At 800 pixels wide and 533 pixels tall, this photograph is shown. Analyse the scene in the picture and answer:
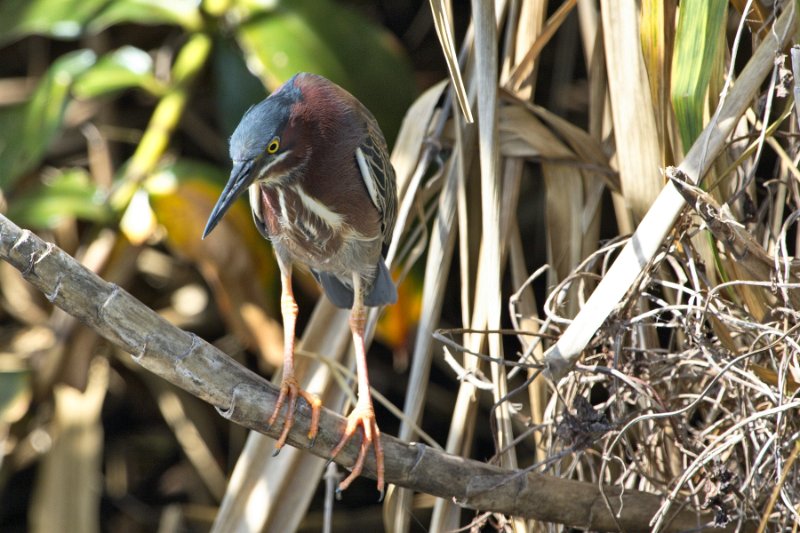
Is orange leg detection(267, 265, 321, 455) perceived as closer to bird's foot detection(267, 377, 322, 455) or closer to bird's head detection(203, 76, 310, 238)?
bird's foot detection(267, 377, 322, 455)

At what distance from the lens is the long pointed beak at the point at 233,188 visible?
185 centimetres

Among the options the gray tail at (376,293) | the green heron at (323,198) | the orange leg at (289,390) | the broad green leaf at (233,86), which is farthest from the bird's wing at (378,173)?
the broad green leaf at (233,86)

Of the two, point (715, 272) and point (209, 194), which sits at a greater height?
point (715, 272)

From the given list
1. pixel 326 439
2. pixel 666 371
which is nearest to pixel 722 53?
pixel 666 371

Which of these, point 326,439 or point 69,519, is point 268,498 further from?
point 69,519

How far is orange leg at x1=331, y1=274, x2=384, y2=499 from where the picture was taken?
1898 millimetres

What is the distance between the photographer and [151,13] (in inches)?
123

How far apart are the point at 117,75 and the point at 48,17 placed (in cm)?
30

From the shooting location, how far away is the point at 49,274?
1.52m

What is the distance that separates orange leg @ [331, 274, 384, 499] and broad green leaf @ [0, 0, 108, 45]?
1.43 m

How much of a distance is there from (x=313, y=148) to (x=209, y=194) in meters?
0.99

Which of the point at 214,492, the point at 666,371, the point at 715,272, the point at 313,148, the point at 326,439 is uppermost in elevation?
the point at 313,148

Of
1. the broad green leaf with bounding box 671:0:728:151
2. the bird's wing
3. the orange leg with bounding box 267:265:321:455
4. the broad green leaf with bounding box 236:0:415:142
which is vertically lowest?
the orange leg with bounding box 267:265:321:455

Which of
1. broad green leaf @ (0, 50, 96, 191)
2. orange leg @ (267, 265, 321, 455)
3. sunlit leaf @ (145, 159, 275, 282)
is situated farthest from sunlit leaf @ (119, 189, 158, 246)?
orange leg @ (267, 265, 321, 455)
